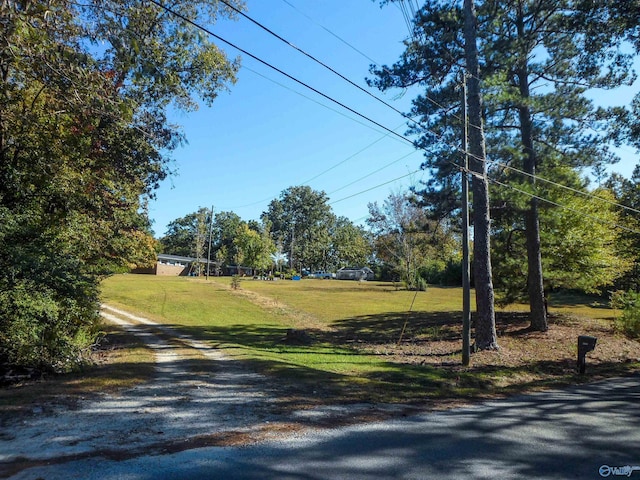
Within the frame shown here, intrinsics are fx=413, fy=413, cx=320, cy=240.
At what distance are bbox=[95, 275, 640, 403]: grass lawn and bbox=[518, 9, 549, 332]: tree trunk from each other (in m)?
0.95

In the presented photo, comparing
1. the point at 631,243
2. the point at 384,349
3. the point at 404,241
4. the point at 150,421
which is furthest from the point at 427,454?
the point at 404,241

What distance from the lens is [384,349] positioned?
14984mm

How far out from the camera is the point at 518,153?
14828 millimetres

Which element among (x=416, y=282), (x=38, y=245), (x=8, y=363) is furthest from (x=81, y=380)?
(x=416, y=282)

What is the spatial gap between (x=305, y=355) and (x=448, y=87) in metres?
10.8

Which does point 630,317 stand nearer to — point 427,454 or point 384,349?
point 384,349

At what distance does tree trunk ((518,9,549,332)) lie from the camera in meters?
16.2

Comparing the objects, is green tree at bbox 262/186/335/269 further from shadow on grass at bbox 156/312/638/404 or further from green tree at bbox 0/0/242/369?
green tree at bbox 0/0/242/369

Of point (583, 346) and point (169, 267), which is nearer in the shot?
point (583, 346)

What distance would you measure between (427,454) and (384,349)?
10.4 m

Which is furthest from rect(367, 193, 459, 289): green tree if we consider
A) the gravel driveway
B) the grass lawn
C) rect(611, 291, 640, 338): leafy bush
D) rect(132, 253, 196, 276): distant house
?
rect(132, 253, 196, 276): distant house

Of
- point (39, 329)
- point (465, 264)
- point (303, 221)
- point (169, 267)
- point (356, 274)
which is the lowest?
point (39, 329)

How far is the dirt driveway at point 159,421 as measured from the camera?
15.1 feet

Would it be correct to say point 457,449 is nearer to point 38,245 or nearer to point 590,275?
point 38,245
